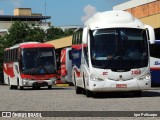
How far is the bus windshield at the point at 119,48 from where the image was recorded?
Answer: 76.4 ft

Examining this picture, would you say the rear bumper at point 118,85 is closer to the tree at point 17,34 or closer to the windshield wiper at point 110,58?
the windshield wiper at point 110,58

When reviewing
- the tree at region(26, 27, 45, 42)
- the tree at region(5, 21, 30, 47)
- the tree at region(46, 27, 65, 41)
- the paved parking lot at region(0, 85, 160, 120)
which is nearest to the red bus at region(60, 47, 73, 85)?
the paved parking lot at region(0, 85, 160, 120)

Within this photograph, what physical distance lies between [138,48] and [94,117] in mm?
9922

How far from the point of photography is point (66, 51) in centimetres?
5138

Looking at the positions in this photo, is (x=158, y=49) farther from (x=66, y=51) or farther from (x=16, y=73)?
(x=66, y=51)

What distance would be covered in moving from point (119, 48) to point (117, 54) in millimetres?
273

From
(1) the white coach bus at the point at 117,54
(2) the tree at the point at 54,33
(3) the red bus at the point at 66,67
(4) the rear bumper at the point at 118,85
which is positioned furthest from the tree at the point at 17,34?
(4) the rear bumper at the point at 118,85

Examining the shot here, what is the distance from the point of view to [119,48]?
77.1 feet

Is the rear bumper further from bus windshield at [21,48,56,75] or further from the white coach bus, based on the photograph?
bus windshield at [21,48,56,75]

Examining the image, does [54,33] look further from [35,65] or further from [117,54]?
Result: [117,54]

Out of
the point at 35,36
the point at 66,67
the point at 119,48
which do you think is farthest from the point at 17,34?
the point at 119,48

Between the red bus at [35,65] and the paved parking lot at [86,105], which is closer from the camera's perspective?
the paved parking lot at [86,105]

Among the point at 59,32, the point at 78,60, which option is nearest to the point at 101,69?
the point at 78,60

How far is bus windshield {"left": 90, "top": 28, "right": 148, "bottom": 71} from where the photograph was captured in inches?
917
